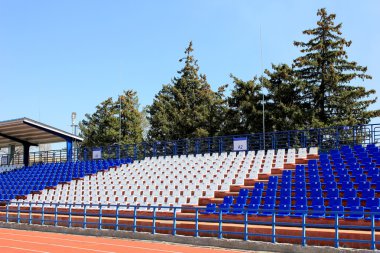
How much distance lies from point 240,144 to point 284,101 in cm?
1507

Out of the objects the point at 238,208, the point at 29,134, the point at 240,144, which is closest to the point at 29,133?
the point at 29,134

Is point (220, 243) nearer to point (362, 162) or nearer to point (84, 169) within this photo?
point (362, 162)

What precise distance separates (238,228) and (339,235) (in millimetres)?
3391

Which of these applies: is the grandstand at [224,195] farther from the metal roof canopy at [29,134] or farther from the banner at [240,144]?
the metal roof canopy at [29,134]

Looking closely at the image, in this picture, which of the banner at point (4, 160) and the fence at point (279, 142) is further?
the banner at point (4, 160)

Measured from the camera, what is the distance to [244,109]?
43.3 m

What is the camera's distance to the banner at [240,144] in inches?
1104

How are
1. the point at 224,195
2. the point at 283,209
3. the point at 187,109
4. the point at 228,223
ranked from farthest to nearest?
the point at 187,109 < the point at 224,195 < the point at 228,223 < the point at 283,209

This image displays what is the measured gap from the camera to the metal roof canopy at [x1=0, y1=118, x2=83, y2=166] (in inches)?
1344

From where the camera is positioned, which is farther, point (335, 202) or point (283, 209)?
point (283, 209)

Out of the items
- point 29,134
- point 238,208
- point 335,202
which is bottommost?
point 238,208

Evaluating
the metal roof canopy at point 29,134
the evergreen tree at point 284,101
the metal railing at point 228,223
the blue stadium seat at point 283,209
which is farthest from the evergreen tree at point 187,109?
the blue stadium seat at point 283,209

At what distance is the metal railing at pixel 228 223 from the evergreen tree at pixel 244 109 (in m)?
22.1

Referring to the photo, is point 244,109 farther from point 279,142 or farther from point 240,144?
point 240,144
